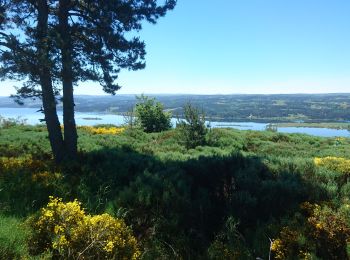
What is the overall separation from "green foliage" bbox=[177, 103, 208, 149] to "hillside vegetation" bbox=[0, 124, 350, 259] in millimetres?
9425

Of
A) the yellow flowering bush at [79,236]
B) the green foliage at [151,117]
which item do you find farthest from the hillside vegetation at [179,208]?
the green foliage at [151,117]

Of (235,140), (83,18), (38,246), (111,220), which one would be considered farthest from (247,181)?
(235,140)

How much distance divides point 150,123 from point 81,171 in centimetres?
1851

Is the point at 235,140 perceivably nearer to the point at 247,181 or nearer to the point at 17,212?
the point at 247,181

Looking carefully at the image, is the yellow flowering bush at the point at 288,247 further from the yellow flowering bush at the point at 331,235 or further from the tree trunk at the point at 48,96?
the tree trunk at the point at 48,96

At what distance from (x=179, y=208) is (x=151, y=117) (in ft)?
69.9

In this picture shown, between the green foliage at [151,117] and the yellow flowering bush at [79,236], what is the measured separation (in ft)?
74.2

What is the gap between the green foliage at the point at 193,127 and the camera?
2134 cm

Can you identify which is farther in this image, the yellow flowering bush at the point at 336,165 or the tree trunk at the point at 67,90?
the tree trunk at the point at 67,90

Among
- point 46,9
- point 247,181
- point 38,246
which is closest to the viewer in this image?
point 38,246

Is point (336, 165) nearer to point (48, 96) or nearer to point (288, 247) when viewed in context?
point (288, 247)

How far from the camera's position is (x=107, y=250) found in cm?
527

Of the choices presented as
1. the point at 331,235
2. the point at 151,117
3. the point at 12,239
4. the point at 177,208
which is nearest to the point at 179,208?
the point at 177,208

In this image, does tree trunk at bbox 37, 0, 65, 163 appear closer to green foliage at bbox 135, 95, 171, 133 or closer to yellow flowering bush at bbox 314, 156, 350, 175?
yellow flowering bush at bbox 314, 156, 350, 175
